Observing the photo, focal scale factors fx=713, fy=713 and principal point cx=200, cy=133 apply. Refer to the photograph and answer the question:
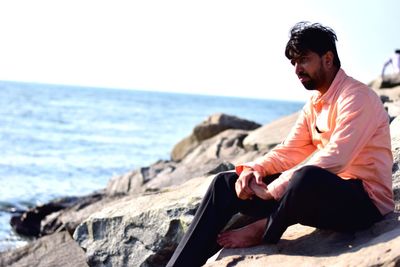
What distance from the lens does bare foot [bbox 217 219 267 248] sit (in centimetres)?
472

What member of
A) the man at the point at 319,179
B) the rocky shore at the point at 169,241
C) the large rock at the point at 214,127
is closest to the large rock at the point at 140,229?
the rocky shore at the point at 169,241

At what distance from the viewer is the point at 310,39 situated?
4520 millimetres

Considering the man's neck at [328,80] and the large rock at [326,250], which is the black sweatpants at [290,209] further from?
the man's neck at [328,80]

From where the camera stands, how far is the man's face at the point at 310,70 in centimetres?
455

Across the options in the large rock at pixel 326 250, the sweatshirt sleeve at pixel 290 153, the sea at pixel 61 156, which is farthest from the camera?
the sea at pixel 61 156

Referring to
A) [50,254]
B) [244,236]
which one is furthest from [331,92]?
[50,254]

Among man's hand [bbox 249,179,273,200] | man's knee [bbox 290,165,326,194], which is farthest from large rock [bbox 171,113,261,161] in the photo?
man's knee [bbox 290,165,326,194]

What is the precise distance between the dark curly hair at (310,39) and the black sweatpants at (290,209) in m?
0.80

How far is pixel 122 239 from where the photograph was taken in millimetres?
5945

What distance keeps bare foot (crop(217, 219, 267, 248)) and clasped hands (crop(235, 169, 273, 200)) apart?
228mm

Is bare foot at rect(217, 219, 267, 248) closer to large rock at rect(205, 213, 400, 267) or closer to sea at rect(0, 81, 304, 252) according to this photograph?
large rock at rect(205, 213, 400, 267)

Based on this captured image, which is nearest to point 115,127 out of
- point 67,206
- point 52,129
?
point 52,129

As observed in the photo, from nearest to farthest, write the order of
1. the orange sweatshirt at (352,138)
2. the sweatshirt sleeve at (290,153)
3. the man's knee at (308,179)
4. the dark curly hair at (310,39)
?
Answer: the man's knee at (308,179)
the orange sweatshirt at (352,138)
the dark curly hair at (310,39)
the sweatshirt sleeve at (290,153)

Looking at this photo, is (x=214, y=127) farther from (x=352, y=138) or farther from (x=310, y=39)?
(x=352, y=138)
